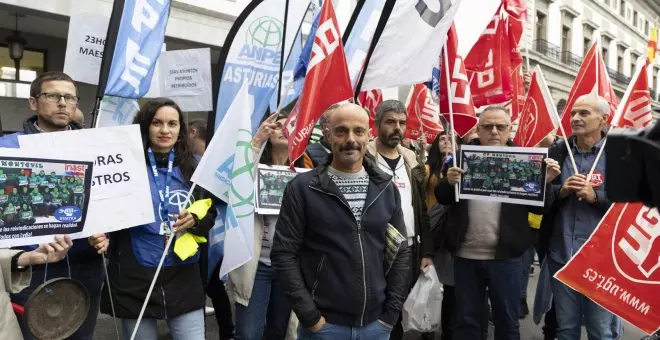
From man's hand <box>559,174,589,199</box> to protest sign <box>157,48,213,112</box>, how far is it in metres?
3.85

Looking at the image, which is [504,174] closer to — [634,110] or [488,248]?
[488,248]

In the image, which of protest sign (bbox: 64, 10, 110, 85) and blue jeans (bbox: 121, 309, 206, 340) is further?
protest sign (bbox: 64, 10, 110, 85)

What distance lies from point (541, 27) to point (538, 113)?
25.0 meters

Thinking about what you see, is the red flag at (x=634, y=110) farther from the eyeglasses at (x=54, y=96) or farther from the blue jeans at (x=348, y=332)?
the eyeglasses at (x=54, y=96)

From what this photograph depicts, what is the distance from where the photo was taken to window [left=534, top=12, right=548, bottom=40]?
87.2 feet

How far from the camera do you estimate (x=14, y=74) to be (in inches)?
408

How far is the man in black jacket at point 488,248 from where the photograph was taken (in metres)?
3.64

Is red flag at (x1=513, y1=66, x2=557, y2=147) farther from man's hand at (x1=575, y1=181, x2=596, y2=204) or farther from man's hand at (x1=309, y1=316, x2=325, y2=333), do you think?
man's hand at (x1=309, y1=316, x2=325, y2=333)

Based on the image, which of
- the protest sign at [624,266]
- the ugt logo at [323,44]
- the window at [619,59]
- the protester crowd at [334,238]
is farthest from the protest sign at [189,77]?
the window at [619,59]

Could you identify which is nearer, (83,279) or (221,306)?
(83,279)

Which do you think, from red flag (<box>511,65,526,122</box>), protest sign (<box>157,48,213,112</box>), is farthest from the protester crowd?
red flag (<box>511,65,526,122</box>)

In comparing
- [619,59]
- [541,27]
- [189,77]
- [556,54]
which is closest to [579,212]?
[189,77]

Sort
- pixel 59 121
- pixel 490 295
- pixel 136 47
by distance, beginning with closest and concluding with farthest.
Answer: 1. pixel 59 121
2. pixel 490 295
3. pixel 136 47

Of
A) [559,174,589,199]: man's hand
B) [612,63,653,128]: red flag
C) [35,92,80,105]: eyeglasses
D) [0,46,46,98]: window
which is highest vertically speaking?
[0,46,46,98]: window
